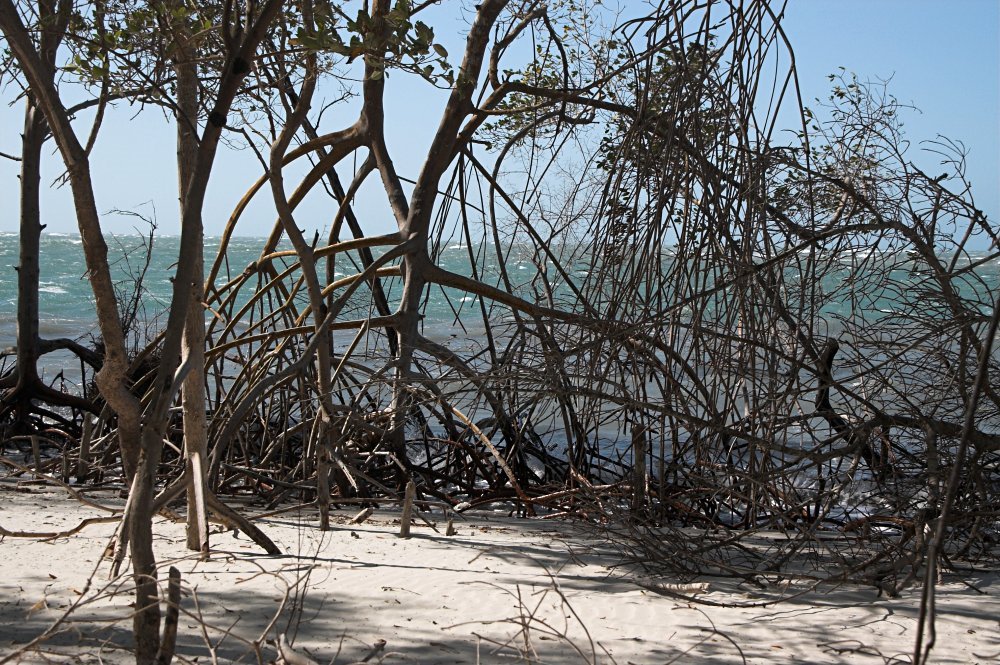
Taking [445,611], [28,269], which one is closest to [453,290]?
[28,269]

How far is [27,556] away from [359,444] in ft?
7.29

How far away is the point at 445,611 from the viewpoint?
2.89 meters

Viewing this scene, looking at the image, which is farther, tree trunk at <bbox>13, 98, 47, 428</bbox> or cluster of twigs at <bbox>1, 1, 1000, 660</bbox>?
tree trunk at <bbox>13, 98, 47, 428</bbox>

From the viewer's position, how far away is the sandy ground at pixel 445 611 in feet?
8.18

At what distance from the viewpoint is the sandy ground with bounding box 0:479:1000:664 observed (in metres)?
2.49

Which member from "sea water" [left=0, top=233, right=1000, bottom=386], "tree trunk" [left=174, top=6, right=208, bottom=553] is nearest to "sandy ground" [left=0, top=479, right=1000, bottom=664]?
"tree trunk" [left=174, top=6, right=208, bottom=553]

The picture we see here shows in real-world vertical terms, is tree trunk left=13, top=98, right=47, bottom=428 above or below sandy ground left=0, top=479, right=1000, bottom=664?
above

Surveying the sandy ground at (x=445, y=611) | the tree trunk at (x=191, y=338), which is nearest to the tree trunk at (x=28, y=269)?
the sandy ground at (x=445, y=611)

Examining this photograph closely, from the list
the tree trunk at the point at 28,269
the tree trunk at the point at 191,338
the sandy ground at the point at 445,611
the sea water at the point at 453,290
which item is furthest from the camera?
the tree trunk at the point at 28,269

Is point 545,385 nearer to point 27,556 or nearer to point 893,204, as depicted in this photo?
point 893,204

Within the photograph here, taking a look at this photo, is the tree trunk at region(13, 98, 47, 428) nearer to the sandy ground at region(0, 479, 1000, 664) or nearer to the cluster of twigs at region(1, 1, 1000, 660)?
the cluster of twigs at region(1, 1, 1000, 660)

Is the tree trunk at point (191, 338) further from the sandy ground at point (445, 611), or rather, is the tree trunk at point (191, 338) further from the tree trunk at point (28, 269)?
the tree trunk at point (28, 269)

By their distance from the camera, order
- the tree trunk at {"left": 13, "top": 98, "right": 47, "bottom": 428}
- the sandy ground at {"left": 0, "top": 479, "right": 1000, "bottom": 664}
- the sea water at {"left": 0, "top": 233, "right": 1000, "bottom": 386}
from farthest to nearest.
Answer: the tree trunk at {"left": 13, "top": 98, "right": 47, "bottom": 428} < the sea water at {"left": 0, "top": 233, "right": 1000, "bottom": 386} < the sandy ground at {"left": 0, "top": 479, "right": 1000, "bottom": 664}

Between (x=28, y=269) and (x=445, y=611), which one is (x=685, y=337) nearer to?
(x=445, y=611)
